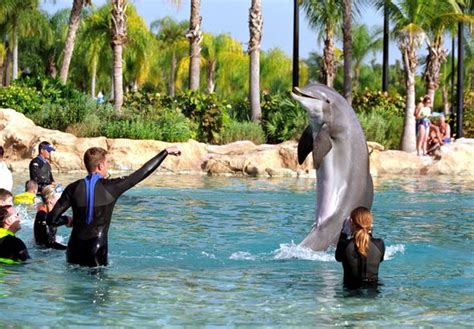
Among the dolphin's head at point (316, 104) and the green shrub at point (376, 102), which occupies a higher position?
the green shrub at point (376, 102)

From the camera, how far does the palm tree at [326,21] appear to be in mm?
33344

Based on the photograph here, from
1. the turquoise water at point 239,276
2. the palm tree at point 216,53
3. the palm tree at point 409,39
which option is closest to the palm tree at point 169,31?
the palm tree at point 216,53

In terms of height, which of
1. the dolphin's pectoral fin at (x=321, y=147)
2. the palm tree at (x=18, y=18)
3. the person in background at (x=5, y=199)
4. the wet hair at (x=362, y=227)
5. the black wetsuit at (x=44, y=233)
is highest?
the palm tree at (x=18, y=18)

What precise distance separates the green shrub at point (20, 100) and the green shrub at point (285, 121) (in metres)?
Answer: 6.48

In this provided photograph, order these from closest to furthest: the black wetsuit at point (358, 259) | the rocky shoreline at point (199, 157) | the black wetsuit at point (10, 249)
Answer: the black wetsuit at point (358, 259), the black wetsuit at point (10, 249), the rocky shoreline at point (199, 157)

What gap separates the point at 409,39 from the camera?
89.6ft

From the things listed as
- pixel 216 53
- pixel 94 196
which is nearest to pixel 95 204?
pixel 94 196

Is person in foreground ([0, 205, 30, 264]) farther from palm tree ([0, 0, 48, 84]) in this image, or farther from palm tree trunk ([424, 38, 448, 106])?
palm tree ([0, 0, 48, 84])

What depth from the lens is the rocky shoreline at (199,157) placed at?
2234cm

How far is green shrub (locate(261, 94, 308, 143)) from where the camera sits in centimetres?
2769

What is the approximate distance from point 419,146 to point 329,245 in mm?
15792

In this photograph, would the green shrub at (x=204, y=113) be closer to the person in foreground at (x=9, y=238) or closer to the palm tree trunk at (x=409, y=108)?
the palm tree trunk at (x=409, y=108)

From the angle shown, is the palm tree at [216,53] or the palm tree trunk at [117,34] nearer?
the palm tree trunk at [117,34]

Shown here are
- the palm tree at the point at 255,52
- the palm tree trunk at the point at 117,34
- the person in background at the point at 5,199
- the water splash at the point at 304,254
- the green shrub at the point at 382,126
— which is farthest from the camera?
the palm tree at the point at 255,52
